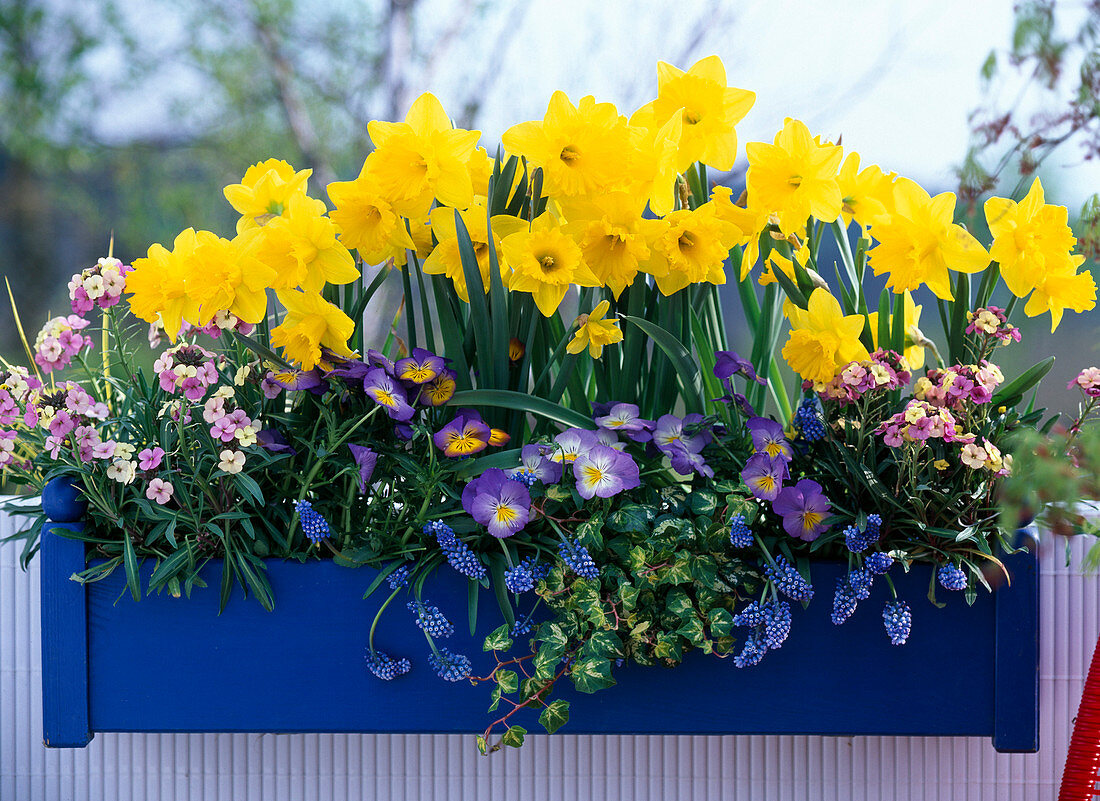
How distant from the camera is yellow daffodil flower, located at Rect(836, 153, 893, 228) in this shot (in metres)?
0.83

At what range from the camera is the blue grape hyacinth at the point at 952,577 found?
0.70 meters

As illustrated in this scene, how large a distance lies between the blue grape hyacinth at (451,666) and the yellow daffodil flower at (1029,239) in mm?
654

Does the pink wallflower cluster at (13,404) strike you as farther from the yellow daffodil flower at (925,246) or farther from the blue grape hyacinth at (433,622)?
the yellow daffodil flower at (925,246)

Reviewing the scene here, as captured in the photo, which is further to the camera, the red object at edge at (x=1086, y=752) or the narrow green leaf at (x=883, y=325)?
the narrow green leaf at (x=883, y=325)

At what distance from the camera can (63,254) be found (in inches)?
126

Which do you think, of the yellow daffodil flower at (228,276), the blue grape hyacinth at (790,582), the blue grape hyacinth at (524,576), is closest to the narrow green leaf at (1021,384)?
the blue grape hyacinth at (790,582)

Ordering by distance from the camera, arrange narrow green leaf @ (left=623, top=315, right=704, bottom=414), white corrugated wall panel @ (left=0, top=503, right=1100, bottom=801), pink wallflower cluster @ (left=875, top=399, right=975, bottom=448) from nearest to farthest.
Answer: pink wallflower cluster @ (left=875, top=399, right=975, bottom=448)
narrow green leaf @ (left=623, top=315, right=704, bottom=414)
white corrugated wall panel @ (left=0, top=503, right=1100, bottom=801)

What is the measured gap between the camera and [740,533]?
0.73 meters

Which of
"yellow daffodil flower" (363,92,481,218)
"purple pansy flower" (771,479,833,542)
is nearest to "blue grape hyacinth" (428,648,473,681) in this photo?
"purple pansy flower" (771,479,833,542)

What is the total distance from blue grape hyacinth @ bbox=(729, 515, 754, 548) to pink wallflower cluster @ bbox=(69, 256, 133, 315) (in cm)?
67

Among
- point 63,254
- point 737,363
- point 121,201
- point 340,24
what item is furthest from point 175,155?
point 737,363

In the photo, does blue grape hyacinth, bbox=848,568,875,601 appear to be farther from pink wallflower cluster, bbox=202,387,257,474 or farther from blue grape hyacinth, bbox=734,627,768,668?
pink wallflower cluster, bbox=202,387,257,474

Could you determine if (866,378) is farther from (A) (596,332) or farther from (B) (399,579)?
(B) (399,579)

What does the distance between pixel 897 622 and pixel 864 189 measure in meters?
0.46
